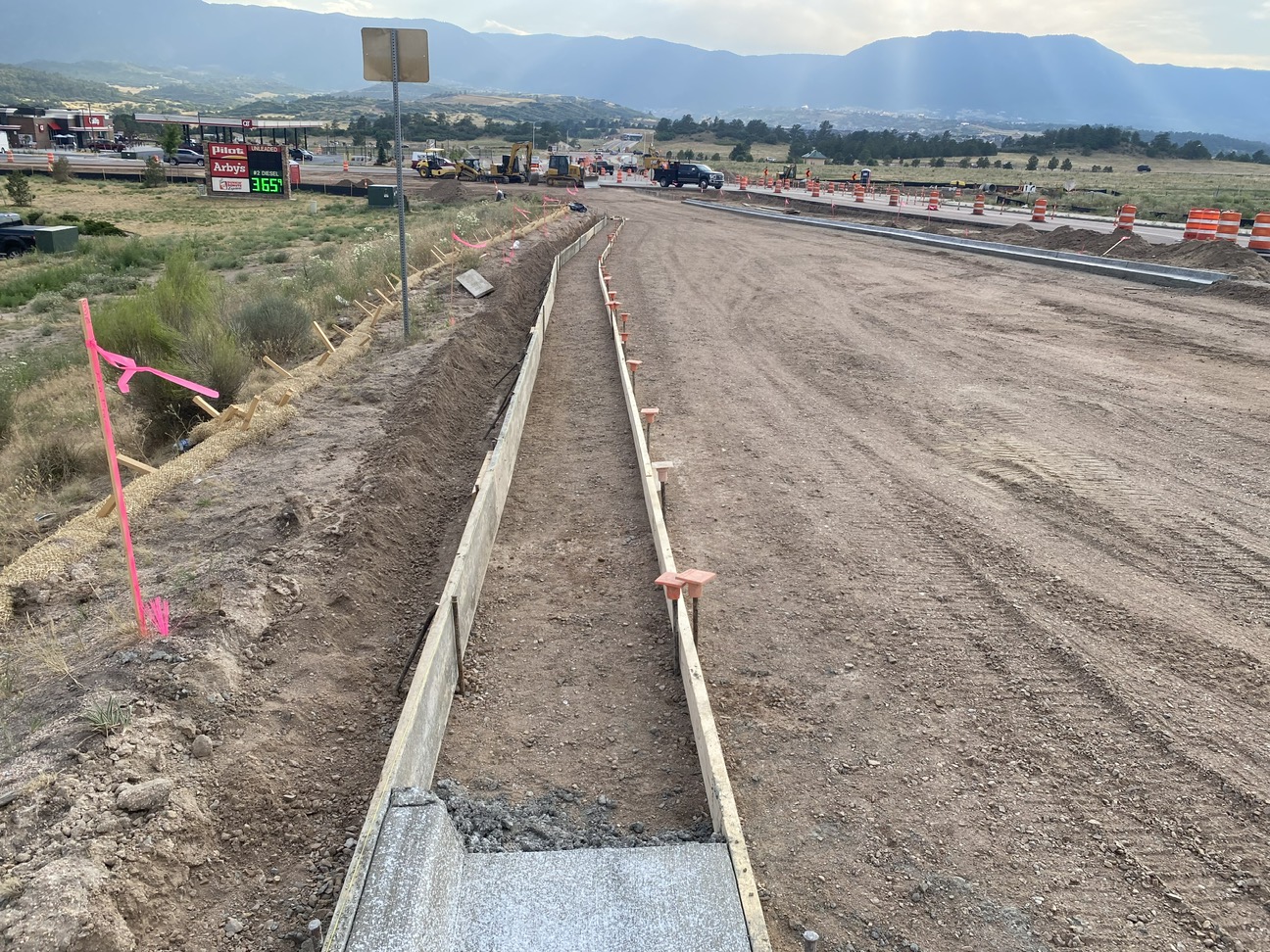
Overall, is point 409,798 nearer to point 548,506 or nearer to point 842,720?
point 842,720

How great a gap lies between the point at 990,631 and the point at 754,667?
1768 mm

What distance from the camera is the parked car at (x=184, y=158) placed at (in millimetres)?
73062

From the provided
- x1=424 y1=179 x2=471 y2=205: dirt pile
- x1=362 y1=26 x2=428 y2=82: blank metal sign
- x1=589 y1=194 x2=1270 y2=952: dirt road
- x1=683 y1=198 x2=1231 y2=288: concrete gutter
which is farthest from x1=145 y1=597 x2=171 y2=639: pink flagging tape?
x1=424 y1=179 x2=471 y2=205: dirt pile

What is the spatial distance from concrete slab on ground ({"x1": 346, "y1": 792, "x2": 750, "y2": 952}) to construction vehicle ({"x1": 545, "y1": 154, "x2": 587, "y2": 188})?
56283 mm

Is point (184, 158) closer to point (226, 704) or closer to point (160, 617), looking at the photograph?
point (160, 617)

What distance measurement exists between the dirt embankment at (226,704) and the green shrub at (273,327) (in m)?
4.65


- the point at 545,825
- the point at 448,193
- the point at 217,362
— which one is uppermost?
the point at 448,193

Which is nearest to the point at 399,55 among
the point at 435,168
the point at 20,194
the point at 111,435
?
the point at 111,435

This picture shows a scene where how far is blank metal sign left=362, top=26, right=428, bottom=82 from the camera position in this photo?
1198cm

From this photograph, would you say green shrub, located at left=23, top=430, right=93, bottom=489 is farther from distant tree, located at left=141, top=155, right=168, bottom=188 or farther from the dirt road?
distant tree, located at left=141, top=155, right=168, bottom=188

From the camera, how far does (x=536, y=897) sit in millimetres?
3863

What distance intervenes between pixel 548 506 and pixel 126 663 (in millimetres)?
4191

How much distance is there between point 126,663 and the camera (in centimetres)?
525

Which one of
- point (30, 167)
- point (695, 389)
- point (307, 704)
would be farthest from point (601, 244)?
point (30, 167)
